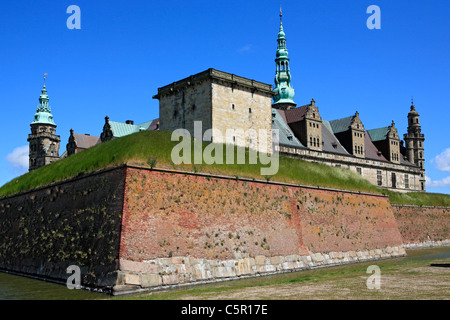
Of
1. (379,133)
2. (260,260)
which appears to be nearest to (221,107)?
(260,260)

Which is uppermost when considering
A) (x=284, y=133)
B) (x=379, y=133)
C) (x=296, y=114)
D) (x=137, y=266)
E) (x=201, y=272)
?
(x=296, y=114)

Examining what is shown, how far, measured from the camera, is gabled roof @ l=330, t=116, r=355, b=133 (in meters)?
63.2

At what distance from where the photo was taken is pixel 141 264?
19125 millimetres

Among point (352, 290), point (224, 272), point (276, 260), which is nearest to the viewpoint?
point (352, 290)

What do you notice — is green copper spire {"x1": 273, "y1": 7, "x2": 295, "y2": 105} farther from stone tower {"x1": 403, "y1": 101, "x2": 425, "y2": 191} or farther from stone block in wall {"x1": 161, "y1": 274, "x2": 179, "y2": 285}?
stone block in wall {"x1": 161, "y1": 274, "x2": 179, "y2": 285}

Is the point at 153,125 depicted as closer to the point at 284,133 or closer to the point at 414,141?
the point at 284,133

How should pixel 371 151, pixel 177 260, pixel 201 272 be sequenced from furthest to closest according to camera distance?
pixel 371 151
pixel 201 272
pixel 177 260

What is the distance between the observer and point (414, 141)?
74125 mm

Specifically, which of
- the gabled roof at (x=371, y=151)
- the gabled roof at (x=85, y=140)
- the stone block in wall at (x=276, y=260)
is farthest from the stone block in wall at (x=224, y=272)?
the gabled roof at (x=85, y=140)

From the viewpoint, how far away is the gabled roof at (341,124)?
63.2m

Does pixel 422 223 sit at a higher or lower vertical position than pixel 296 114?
lower

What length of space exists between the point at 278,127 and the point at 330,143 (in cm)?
942

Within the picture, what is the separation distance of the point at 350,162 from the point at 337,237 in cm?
3221
